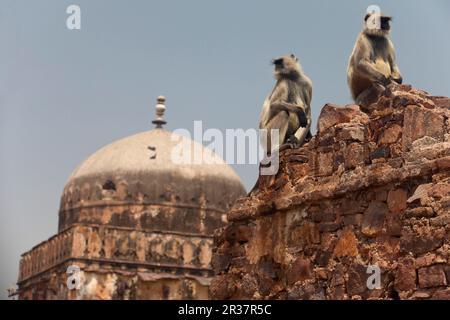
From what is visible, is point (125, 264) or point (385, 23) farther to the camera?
point (125, 264)

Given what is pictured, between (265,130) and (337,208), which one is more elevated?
(265,130)

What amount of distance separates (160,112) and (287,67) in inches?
946

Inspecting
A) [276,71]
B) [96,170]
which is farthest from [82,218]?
[276,71]

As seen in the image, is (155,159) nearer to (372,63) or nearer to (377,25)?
(377,25)

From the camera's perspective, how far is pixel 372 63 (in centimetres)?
1059

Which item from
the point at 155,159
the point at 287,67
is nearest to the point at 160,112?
the point at 155,159

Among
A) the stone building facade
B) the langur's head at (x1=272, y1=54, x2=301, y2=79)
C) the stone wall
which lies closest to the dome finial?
the stone building facade

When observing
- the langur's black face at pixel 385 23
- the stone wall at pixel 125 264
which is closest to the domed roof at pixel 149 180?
the stone wall at pixel 125 264

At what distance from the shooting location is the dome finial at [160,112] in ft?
117

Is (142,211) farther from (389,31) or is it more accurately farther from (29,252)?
(389,31)

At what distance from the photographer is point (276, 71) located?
487 inches

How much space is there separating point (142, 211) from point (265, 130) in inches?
870

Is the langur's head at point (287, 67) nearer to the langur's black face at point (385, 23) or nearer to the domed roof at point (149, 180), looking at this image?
the langur's black face at point (385, 23)

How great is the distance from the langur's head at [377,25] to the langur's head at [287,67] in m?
1.50
